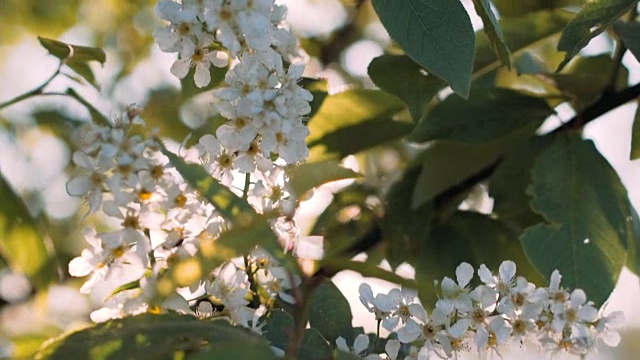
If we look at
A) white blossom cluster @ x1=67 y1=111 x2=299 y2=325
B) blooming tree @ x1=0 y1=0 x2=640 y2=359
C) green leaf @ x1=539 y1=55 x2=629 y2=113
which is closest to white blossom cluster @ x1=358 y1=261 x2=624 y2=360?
blooming tree @ x1=0 y1=0 x2=640 y2=359

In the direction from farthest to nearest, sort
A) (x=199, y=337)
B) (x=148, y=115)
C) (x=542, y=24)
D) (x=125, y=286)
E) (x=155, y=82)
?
(x=155, y=82) < (x=148, y=115) < (x=542, y=24) < (x=125, y=286) < (x=199, y=337)

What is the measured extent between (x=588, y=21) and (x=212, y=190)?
42 cm

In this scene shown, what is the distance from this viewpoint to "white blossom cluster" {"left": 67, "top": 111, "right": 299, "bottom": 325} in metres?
0.69

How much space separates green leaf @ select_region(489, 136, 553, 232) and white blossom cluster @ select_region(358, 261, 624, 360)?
0.83ft

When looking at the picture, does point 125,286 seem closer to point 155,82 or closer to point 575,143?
point 575,143

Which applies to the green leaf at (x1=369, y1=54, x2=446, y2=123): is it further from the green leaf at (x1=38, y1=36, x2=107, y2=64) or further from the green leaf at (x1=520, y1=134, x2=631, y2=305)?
the green leaf at (x1=38, y1=36, x2=107, y2=64)

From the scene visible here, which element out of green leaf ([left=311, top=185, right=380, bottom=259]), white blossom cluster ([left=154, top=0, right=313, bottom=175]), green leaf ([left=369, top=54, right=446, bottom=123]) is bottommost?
green leaf ([left=311, top=185, right=380, bottom=259])

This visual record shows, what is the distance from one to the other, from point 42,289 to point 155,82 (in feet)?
2.27

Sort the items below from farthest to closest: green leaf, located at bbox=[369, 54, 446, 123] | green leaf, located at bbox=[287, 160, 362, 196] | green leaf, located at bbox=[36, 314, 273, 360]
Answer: green leaf, located at bbox=[369, 54, 446, 123] < green leaf, located at bbox=[287, 160, 362, 196] < green leaf, located at bbox=[36, 314, 273, 360]

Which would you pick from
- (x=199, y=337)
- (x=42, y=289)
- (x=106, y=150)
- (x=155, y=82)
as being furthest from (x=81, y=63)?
(x=155, y=82)

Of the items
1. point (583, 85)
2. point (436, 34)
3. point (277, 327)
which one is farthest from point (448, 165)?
point (277, 327)

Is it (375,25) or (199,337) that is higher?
(199,337)

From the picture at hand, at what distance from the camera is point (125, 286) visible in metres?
0.76

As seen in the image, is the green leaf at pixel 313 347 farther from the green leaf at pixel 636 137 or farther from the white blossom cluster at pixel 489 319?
the green leaf at pixel 636 137
